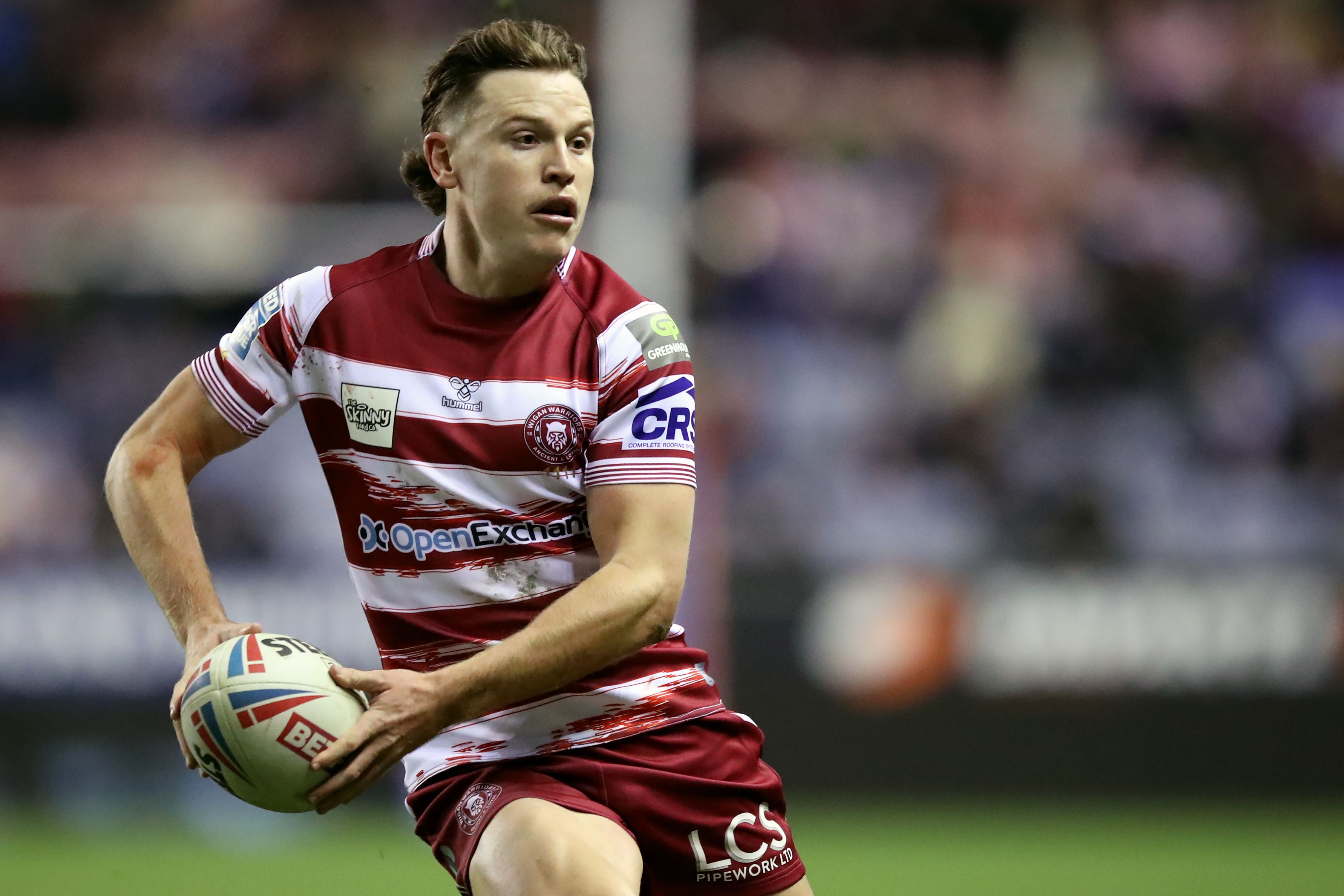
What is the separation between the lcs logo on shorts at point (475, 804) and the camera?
148 inches

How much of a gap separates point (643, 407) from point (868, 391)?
→ 7341 millimetres

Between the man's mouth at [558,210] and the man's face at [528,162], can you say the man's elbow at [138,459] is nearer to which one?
the man's face at [528,162]

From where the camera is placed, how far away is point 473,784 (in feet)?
12.7

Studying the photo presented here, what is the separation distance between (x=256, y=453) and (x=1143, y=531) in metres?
5.34

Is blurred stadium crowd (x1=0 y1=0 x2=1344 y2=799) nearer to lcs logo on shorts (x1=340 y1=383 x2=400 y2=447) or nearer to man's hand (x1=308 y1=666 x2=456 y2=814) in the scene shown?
lcs logo on shorts (x1=340 y1=383 x2=400 y2=447)

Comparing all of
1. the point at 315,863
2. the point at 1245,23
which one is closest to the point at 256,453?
the point at 315,863

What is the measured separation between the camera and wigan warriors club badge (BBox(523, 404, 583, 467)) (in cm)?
381

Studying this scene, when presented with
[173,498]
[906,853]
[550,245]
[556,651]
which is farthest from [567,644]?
[906,853]

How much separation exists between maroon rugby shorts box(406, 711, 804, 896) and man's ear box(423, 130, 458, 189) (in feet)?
4.45

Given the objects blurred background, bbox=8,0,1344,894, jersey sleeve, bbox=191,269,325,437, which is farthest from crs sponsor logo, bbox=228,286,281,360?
blurred background, bbox=8,0,1344,894

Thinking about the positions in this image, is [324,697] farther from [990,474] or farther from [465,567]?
[990,474]

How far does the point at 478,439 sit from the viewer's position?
383cm

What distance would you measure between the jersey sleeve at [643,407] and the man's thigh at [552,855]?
73cm

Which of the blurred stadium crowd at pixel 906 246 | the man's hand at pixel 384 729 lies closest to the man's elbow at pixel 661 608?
the man's hand at pixel 384 729
